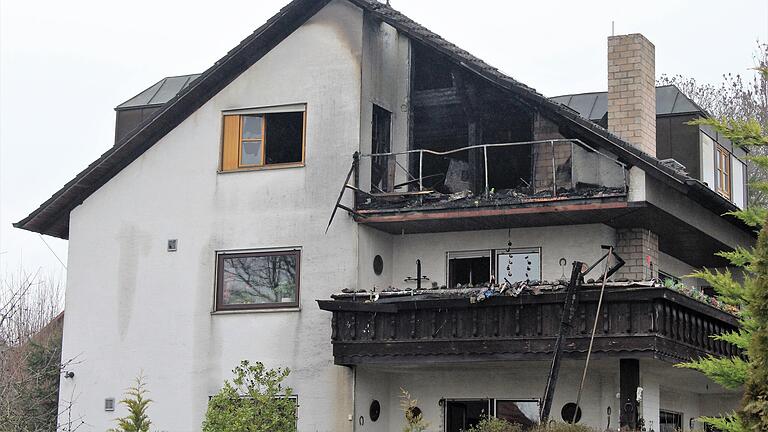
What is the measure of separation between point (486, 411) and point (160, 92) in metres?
11.4

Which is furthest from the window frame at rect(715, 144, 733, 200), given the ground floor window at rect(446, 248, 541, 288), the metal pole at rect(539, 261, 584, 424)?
the metal pole at rect(539, 261, 584, 424)

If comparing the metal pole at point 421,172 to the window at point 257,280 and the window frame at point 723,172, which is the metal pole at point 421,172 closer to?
the window at point 257,280

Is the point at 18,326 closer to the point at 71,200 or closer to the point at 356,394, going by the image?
the point at 71,200

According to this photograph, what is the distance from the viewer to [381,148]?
2672 centimetres

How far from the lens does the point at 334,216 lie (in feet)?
84.5

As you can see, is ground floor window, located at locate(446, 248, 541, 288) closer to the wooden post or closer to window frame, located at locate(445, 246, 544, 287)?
window frame, located at locate(445, 246, 544, 287)

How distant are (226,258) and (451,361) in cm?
570

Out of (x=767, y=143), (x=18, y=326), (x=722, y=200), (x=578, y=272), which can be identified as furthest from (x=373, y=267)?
(x=18, y=326)

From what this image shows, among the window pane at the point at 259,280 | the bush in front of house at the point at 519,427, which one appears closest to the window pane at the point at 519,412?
the bush in front of house at the point at 519,427

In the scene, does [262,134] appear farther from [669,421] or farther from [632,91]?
[669,421]

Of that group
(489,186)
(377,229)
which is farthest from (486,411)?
(489,186)

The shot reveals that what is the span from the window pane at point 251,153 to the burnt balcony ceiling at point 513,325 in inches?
152

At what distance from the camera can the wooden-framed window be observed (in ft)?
94.7

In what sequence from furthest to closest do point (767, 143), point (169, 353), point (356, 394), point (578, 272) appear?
point (169, 353)
point (356, 394)
point (578, 272)
point (767, 143)
